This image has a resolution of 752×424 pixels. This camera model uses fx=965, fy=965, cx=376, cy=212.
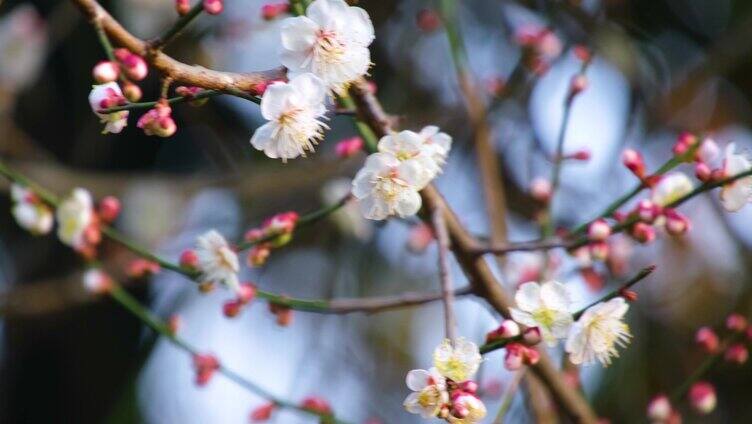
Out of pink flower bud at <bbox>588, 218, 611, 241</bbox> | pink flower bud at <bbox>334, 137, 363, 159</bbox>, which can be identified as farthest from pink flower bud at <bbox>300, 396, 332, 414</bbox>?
pink flower bud at <bbox>588, 218, 611, 241</bbox>

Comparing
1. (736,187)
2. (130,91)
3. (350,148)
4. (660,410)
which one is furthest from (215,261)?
(660,410)

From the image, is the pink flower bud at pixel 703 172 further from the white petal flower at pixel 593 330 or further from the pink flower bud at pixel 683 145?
the white petal flower at pixel 593 330

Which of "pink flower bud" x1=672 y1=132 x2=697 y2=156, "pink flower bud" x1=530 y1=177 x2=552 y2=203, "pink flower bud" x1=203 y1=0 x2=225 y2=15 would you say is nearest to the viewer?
"pink flower bud" x1=203 y1=0 x2=225 y2=15

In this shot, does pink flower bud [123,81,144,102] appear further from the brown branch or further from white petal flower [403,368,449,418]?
white petal flower [403,368,449,418]

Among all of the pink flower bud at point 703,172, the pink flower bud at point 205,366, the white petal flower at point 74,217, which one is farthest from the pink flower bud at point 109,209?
the pink flower bud at point 703,172

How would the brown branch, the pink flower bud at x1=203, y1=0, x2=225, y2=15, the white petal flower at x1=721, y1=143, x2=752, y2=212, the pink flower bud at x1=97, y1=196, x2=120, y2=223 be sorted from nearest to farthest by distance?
Result: the brown branch → the pink flower bud at x1=203, y1=0, x2=225, y2=15 → the white petal flower at x1=721, y1=143, x2=752, y2=212 → the pink flower bud at x1=97, y1=196, x2=120, y2=223

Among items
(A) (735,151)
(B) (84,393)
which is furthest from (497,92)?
(B) (84,393)
